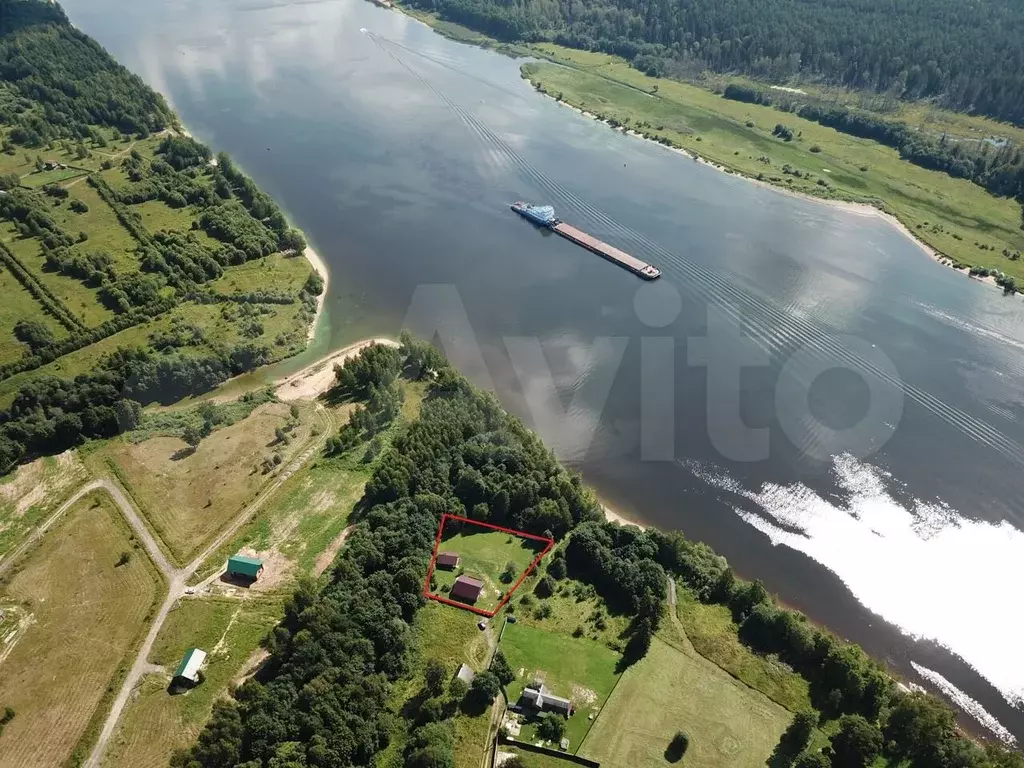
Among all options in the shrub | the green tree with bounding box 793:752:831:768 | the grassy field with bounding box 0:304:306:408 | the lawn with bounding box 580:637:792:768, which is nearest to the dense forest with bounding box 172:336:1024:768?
the green tree with bounding box 793:752:831:768

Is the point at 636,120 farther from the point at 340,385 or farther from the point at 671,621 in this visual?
the point at 671,621

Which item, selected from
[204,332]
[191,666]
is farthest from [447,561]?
[204,332]

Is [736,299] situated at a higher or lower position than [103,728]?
higher

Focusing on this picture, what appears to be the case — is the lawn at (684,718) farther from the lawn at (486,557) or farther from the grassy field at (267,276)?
the grassy field at (267,276)

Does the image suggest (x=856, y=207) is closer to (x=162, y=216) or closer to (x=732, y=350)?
(x=732, y=350)

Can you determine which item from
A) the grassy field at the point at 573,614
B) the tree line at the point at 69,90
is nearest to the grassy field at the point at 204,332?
the grassy field at the point at 573,614

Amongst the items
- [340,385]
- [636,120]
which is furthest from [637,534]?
[636,120]
